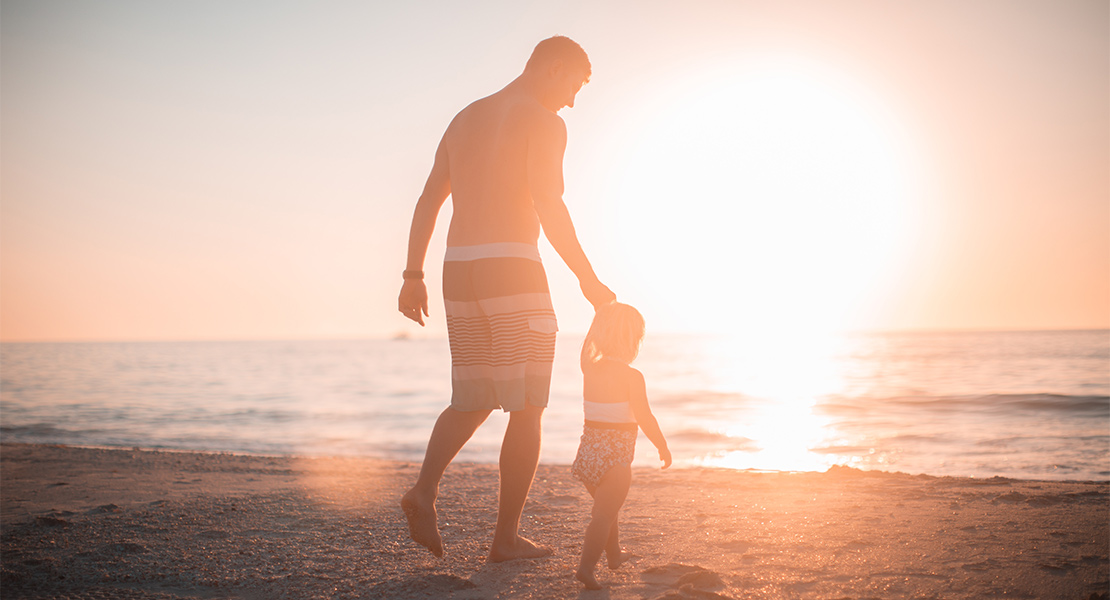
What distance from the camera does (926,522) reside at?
124 inches

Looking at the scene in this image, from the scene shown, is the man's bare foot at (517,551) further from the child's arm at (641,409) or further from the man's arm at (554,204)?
the man's arm at (554,204)

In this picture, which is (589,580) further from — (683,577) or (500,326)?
(500,326)

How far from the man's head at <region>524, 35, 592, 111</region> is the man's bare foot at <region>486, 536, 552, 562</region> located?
5.94 ft

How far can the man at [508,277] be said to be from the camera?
2506 millimetres

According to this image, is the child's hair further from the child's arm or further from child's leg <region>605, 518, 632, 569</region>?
child's leg <region>605, 518, 632, 569</region>

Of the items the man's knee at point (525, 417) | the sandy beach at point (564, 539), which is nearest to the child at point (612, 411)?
the man's knee at point (525, 417)

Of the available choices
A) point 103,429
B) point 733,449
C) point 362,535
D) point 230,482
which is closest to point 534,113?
point 362,535

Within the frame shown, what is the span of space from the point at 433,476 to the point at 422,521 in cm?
17

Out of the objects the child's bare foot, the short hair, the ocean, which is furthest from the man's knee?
the ocean

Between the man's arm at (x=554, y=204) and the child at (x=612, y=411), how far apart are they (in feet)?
0.35

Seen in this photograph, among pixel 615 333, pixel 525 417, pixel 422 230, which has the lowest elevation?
pixel 525 417

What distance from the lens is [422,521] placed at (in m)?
2.49

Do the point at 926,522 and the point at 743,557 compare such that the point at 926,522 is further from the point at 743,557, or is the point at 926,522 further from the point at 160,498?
the point at 160,498

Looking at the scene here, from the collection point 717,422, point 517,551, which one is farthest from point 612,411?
point 717,422
